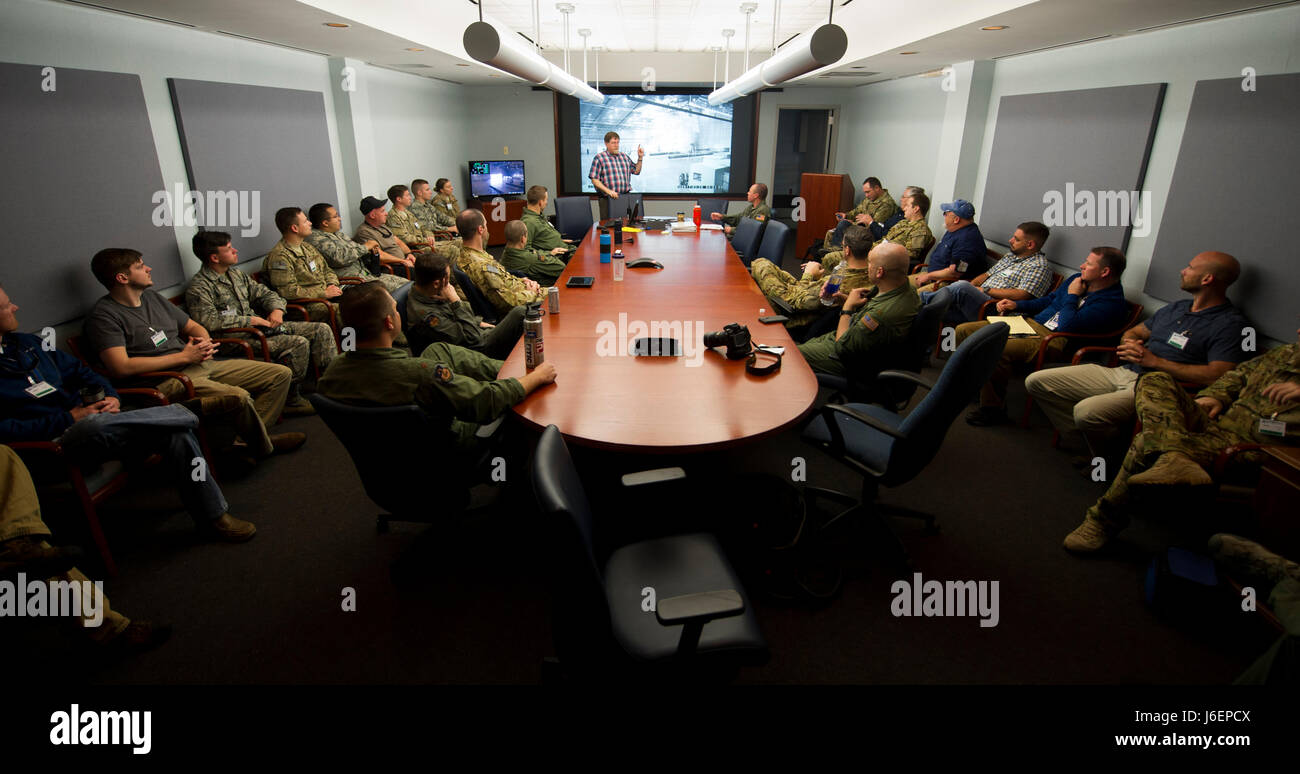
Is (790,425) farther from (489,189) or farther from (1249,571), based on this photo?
(489,189)

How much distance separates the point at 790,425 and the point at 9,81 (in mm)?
4059

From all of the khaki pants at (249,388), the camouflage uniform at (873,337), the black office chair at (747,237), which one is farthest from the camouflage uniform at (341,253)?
the camouflage uniform at (873,337)

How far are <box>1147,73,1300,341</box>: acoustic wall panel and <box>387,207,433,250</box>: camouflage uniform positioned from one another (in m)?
6.54

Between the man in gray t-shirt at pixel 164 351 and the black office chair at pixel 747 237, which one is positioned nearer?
the man in gray t-shirt at pixel 164 351

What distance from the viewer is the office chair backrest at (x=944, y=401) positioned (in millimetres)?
2225

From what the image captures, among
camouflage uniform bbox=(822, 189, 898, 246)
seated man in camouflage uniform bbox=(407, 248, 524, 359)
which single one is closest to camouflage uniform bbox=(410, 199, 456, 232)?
seated man in camouflage uniform bbox=(407, 248, 524, 359)

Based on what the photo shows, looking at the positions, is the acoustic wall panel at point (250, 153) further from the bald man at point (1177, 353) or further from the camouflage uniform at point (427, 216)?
the bald man at point (1177, 353)

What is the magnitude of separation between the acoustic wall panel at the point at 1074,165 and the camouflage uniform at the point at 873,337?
88.8 inches

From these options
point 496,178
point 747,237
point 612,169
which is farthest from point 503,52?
point 496,178

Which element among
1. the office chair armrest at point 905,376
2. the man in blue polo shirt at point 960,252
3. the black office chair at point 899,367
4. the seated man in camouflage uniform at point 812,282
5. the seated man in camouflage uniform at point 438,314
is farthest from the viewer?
the man in blue polo shirt at point 960,252

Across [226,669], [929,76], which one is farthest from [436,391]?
[929,76]

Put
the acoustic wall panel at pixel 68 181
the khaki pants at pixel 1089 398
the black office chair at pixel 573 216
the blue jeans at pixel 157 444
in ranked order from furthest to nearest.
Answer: the black office chair at pixel 573 216 < the khaki pants at pixel 1089 398 < the acoustic wall panel at pixel 68 181 < the blue jeans at pixel 157 444

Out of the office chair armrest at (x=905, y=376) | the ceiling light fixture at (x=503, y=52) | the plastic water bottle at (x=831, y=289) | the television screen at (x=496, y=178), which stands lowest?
the office chair armrest at (x=905, y=376)
